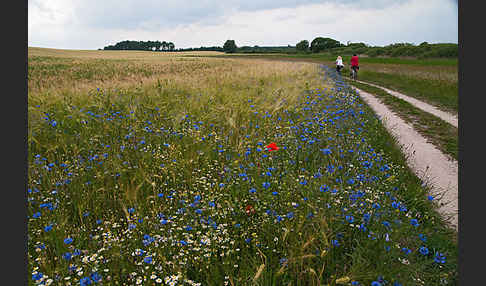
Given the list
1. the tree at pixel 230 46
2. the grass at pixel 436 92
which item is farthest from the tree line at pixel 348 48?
the grass at pixel 436 92

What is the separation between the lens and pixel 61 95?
698 centimetres

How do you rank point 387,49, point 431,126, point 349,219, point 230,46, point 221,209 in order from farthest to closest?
point 230,46, point 387,49, point 431,126, point 221,209, point 349,219

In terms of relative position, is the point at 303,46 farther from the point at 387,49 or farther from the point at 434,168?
the point at 434,168

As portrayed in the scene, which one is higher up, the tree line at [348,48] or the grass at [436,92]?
the tree line at [348,48]

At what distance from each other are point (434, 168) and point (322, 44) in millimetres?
112356

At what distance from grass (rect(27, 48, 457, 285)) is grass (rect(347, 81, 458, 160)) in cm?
156

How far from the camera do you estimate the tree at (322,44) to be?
10475cm

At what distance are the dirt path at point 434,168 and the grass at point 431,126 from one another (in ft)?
0.76

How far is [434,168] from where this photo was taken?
505 centimetres

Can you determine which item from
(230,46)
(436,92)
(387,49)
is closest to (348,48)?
(387,49)

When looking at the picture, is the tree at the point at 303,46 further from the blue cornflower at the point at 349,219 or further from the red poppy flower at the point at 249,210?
the blue cornflower at the point at 349,219

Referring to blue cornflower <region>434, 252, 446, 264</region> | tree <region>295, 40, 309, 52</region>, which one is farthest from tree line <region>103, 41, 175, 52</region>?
blue cornflower <region>434, 252, 446, 264</region>

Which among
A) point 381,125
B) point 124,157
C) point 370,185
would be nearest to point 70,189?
point 124,157

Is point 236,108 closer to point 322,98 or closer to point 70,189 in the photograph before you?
point 322,98
